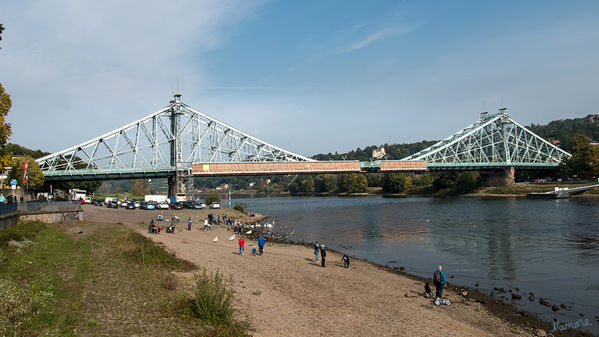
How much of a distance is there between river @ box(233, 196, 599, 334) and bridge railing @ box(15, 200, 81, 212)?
21.4m

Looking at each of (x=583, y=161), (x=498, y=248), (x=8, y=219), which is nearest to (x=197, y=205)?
(x=8, y=219)

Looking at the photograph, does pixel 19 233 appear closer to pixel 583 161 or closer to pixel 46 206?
pixel 46 206

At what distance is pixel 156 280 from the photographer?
56.6 ft

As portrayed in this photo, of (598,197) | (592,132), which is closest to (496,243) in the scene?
(598,197)

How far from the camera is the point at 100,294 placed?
46.8 ft

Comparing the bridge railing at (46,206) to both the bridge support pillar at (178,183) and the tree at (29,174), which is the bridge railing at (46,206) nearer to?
the tree at (29,174)

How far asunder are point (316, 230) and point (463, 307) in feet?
102

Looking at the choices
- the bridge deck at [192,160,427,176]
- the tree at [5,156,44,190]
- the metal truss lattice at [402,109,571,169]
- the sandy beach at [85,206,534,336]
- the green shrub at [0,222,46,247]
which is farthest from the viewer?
the metal truss lattice at [402,109,571,169]

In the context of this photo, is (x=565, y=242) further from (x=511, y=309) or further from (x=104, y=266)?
(x=104, y=266)

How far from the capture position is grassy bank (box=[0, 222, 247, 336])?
1095cm

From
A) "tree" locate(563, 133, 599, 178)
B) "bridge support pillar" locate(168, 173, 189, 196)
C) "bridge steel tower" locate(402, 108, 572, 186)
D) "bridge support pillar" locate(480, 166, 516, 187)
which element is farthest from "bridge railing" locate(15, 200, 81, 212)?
"tree" locate(563, 133, 599, 178)

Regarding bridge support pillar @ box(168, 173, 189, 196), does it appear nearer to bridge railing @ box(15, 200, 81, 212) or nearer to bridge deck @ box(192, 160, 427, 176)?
bridge deck @ box(192, 160, 427, 176)

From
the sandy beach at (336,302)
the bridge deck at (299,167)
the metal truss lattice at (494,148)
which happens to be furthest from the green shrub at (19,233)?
the metal truss lattice at (494,148)

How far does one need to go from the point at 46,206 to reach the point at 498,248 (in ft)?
118
